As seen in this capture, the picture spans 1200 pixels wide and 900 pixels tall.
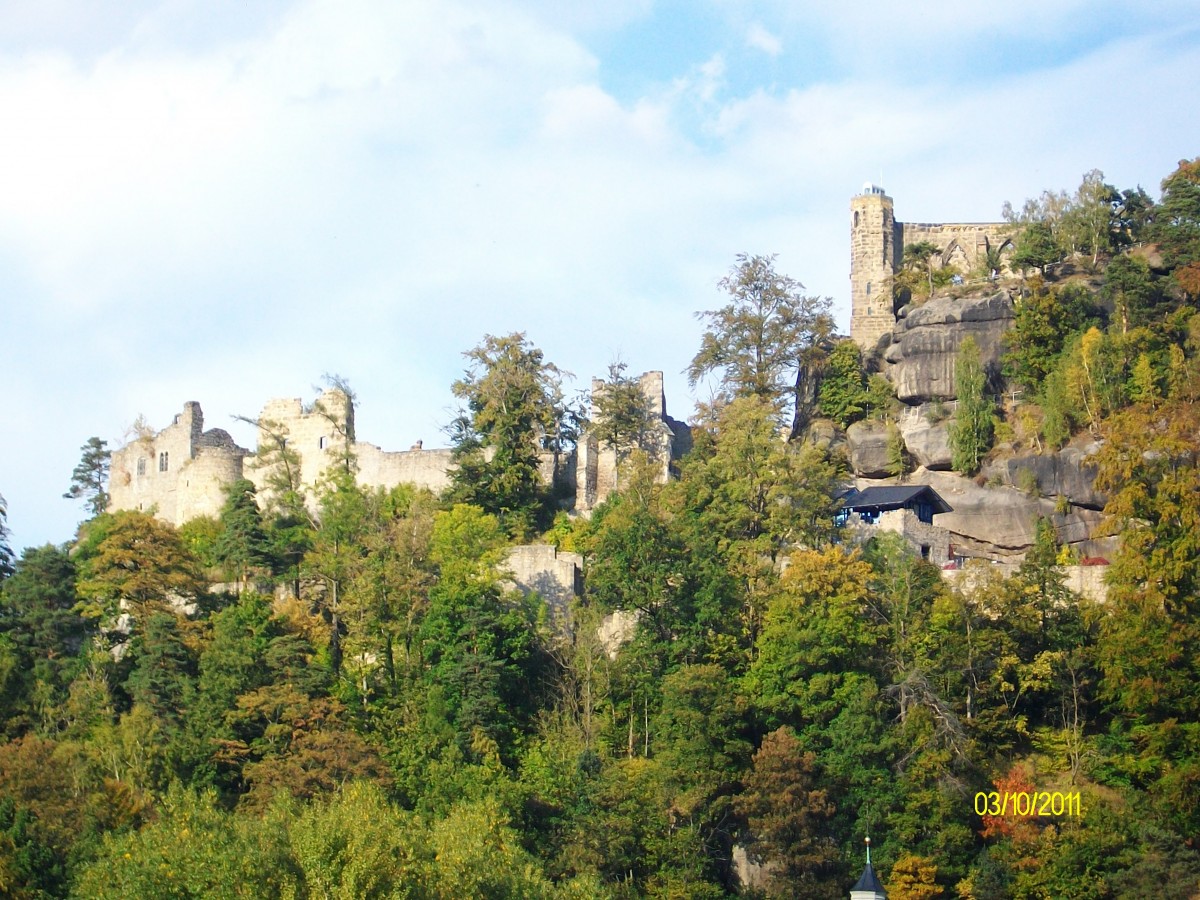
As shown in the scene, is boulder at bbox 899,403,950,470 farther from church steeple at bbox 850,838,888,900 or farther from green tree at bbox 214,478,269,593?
green tree at bbox 214,478,269,593

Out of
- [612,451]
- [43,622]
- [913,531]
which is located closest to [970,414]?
[913,531]

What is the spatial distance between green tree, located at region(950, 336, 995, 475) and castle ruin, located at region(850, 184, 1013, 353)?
22.8 feet

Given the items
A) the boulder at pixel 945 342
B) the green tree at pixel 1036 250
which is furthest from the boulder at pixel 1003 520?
the green tree at pixel 1036 250

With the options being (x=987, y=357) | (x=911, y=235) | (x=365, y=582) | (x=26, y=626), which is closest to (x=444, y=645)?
(x=365, y=582)

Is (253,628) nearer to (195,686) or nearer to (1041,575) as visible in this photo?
(195,686)

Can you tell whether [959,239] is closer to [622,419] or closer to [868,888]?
[622,419]

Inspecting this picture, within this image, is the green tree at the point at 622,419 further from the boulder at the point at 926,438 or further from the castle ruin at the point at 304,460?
the boulder at the point at 926,438

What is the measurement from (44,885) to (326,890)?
26.3 feet

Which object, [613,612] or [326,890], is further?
[613,612]

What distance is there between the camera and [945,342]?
A: 59.0 metres

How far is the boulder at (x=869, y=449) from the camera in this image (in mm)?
58156

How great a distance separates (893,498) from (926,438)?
198 inches

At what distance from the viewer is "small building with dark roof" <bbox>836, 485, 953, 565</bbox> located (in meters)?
51.7

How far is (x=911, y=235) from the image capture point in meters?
67.9
